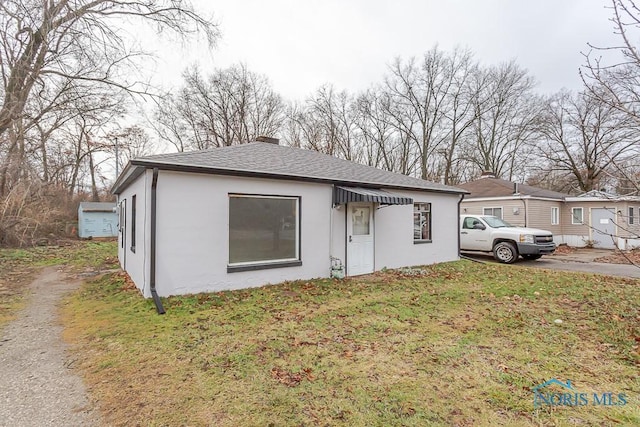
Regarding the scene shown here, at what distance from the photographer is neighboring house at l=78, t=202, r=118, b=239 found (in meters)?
19.8

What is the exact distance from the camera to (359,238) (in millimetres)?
8469

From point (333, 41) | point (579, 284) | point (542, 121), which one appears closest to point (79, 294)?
point (579, 284)

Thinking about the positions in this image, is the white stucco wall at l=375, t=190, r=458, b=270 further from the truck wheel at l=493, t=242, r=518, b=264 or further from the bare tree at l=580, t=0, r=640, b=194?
the bare tree at l=580, t=0, r=640, b=194

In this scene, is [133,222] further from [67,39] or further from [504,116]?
[504,116]

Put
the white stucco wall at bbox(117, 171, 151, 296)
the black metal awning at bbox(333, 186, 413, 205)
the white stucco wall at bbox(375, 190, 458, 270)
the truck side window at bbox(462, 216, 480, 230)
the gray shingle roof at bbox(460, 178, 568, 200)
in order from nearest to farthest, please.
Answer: the white stucco wall at bbox(117, 171, 151, 296)
the black metal awning at bbox(333, 186, 413, 205)
the white stucco wall at bbox(375, 190, 458, 270)
the truck side window at bbox(462, 216, 480, 230)
the gray shingle roof at bbox(460, 178, 568, 200)

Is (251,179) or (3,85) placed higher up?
(3,85)

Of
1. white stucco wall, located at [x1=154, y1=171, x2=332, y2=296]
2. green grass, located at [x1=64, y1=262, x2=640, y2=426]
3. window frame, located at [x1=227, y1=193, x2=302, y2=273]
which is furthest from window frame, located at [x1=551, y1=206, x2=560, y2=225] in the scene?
white stucco wall, located at [x1=154, y1=171, x2=332, y2=296]

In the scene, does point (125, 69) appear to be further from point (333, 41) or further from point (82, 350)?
point (82, 350)

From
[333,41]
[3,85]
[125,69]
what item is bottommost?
[3,85]

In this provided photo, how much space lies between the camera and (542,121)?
2059 cm

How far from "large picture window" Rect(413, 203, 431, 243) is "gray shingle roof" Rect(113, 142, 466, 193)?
70 cm

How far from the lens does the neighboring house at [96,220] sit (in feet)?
65.1

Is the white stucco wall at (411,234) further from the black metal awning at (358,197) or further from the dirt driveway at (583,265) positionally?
the dirt driveway at (583,265)

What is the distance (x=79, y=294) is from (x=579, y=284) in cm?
1173
